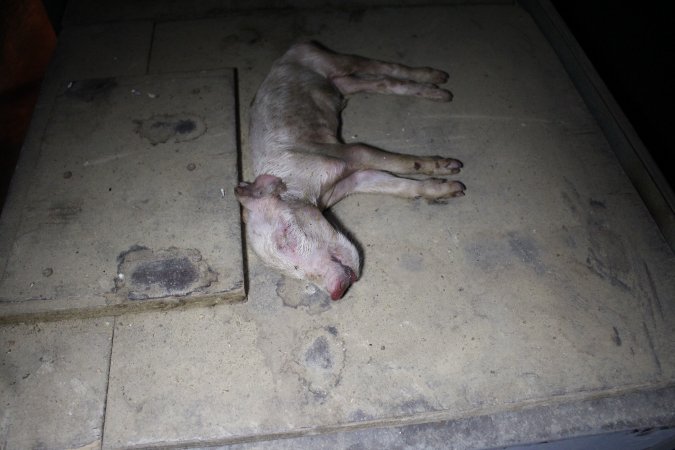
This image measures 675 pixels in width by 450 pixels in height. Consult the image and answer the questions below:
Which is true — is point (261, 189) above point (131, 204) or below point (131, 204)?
above

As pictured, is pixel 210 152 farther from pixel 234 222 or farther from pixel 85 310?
pixel 85 310

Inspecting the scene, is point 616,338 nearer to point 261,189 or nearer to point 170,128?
point 261,189

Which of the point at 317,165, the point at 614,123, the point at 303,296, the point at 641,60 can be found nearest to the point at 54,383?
the point at 303,296

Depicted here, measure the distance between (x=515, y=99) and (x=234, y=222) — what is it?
2.54 m

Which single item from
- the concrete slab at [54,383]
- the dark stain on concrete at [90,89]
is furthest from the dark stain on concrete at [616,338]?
the dark stain on concrete at [90,89]

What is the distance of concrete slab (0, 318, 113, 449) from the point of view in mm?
2680

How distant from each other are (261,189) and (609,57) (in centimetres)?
383

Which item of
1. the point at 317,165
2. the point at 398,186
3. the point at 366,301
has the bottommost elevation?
the point at 366,301

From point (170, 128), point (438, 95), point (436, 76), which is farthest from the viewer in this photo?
point (436, 76)

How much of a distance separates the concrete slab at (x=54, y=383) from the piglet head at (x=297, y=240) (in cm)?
114

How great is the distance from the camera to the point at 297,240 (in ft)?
9.14

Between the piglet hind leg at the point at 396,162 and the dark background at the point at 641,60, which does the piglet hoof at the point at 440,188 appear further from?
the dark background at the point at 641,60

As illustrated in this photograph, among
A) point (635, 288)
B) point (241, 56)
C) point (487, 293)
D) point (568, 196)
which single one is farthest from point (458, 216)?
point (241, 56)

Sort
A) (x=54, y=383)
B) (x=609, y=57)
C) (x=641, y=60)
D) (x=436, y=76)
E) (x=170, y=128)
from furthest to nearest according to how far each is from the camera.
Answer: (x=609, y=57), (x=641, y=60), (x=436, y=76), (x=170, y=128), (x=54, y=383)
